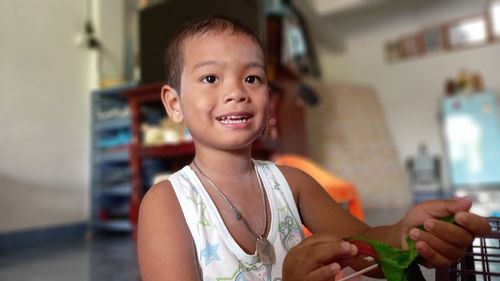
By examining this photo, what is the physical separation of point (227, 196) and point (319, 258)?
7.3 inches

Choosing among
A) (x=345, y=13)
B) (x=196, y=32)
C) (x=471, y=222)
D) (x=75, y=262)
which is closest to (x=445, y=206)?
(x=471, y=222)

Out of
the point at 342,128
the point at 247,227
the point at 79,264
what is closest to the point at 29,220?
the point at 79,264

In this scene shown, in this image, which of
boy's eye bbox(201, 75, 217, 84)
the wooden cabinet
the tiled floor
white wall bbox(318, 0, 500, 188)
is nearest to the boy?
boy's eye bbox(201, 75, 217, 84)

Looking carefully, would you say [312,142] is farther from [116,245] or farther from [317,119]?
[116,245]

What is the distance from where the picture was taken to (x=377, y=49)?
180 inches

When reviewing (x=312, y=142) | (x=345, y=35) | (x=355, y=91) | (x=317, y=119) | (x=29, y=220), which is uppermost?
(x=345, y=35)

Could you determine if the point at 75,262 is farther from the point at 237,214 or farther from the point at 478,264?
the point at 478,264

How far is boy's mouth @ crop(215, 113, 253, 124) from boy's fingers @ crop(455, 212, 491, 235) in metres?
0.25

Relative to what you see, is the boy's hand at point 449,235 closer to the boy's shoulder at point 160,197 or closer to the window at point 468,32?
the boy's shoulder at point 160,197

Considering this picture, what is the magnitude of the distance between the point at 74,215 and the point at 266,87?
179cm

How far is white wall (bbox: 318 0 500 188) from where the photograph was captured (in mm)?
3969

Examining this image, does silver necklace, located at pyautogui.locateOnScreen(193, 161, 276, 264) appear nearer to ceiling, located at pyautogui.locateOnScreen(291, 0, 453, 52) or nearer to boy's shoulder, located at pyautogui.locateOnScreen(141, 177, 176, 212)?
boy's shoulder, located at pyautogui.locateOnScreen(141, 177, 176, 212)

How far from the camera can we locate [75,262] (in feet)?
3.84

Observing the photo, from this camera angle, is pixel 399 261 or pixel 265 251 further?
pixel 265 251
